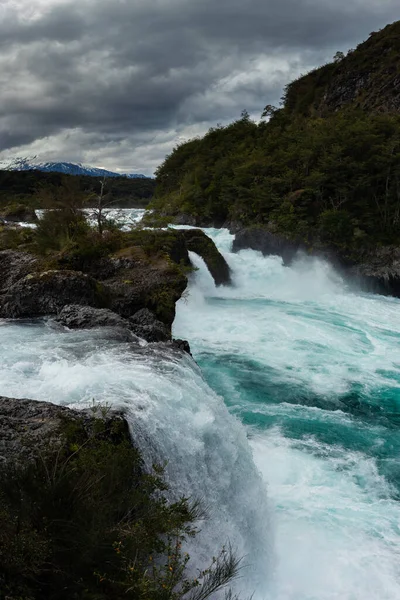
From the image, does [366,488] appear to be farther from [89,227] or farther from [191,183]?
[191,183]

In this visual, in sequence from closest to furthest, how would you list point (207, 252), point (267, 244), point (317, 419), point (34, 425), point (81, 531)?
point (81, 531) < point (34, 425) < point (317, 419) < point (207, 252) < point (267, 244)

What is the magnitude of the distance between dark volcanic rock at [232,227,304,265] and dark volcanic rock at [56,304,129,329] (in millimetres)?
17367

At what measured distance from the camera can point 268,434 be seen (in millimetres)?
9195

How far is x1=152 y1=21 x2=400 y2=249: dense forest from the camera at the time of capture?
27.3m

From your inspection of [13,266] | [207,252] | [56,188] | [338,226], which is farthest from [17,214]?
[338,226]

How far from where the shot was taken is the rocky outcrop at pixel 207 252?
21547mm

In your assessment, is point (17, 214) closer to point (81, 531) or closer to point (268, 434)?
point (268, 434)

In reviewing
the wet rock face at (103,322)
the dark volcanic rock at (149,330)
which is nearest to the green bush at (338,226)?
the dark volcanic rock at (149,330)

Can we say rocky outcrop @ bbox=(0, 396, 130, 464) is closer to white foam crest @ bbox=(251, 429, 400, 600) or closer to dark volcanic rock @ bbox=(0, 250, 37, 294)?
white foam crest @ bbox=(251, 429, 400, 600)

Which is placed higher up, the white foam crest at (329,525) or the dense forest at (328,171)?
the dense forest at (328,171)

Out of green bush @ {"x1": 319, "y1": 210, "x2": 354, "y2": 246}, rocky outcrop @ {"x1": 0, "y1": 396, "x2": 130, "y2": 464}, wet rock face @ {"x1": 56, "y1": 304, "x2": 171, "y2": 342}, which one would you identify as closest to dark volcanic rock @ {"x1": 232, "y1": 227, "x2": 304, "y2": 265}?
green bush @ {"x1": 319, "y1": 210, "x2": 354, "y2": 246}

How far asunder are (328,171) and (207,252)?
12.4 meters

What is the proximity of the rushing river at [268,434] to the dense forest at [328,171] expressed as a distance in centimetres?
1424

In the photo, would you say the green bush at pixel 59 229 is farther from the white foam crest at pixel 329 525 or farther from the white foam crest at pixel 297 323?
the white foam crest at pixel 329 525
